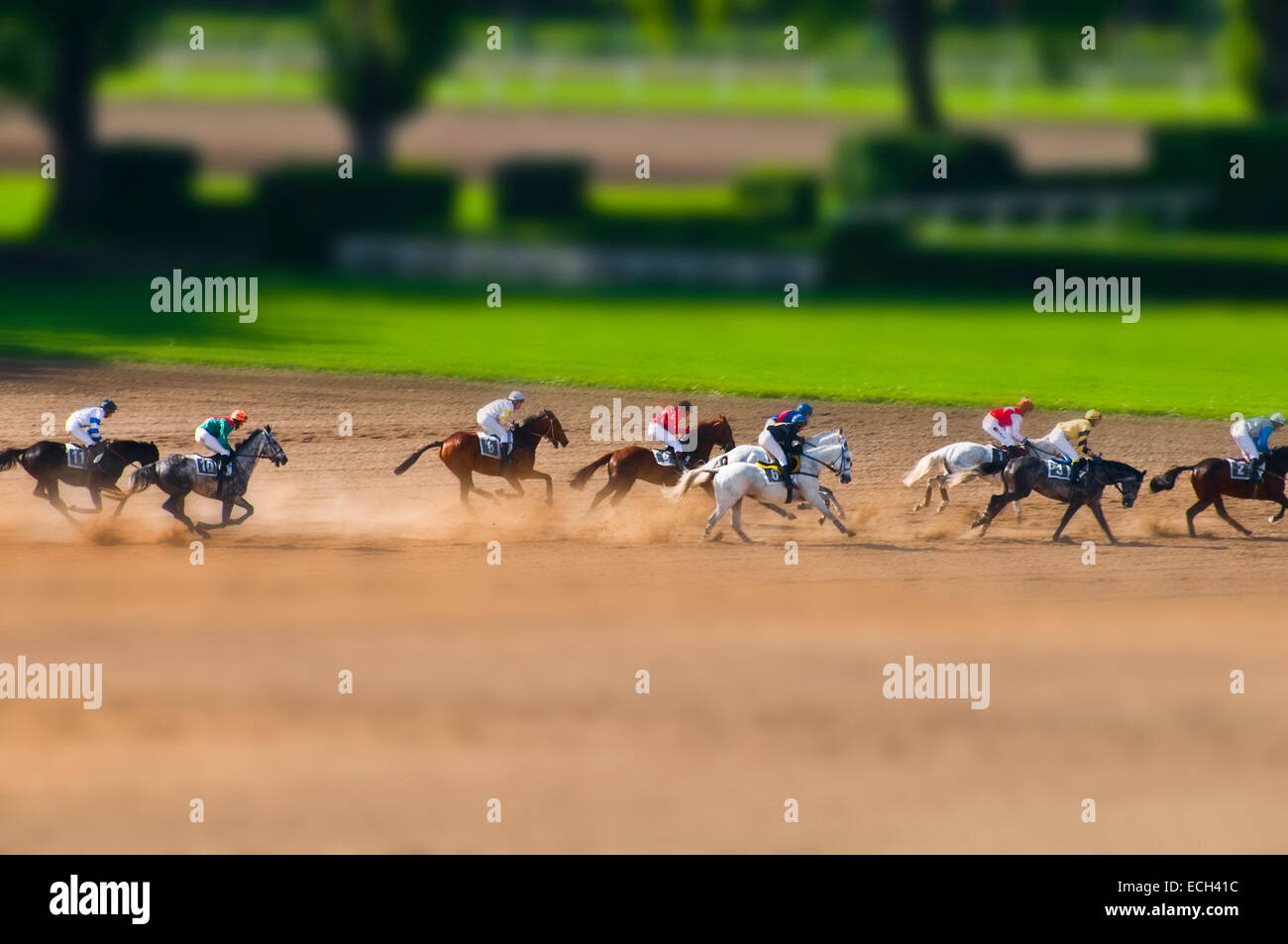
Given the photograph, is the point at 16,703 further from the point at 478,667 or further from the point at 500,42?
the point at 500,42

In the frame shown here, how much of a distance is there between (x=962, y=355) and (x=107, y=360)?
11.5 meters

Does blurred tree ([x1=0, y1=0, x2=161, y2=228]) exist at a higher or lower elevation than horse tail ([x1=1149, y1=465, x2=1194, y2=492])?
higher

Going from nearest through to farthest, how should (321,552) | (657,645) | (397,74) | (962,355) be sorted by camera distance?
(657,645), (321,552), (962,355), (397,74)

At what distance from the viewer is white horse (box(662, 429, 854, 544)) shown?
49.9 ft

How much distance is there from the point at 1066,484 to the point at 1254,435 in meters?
1.82

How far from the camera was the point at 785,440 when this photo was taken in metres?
15.1

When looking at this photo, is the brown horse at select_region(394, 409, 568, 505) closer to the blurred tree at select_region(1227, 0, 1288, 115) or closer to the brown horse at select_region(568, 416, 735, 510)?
the brown horse at select_region(568, 416, 735, 510)

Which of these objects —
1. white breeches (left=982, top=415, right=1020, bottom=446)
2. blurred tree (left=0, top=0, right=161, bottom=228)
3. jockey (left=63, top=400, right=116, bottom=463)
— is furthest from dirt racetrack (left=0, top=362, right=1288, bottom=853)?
blurred tree (left=0, top=0, right=161, bottom=228)

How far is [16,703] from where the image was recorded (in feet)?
37.7

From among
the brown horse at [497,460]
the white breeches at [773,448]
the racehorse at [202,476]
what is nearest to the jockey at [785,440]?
the white breeches at [773,448]

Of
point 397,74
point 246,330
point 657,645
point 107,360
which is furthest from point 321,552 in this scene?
point 397,74

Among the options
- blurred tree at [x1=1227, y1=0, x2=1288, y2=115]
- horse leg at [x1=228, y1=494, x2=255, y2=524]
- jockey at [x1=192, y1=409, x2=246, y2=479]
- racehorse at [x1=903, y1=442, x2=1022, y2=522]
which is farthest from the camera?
blurred tree at [x1=1227, y1=0, x2=1288, y2=115]

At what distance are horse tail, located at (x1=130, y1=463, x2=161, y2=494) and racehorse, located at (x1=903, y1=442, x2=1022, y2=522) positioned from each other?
6.57 meters

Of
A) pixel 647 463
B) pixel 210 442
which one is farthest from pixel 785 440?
pixel 210 442
